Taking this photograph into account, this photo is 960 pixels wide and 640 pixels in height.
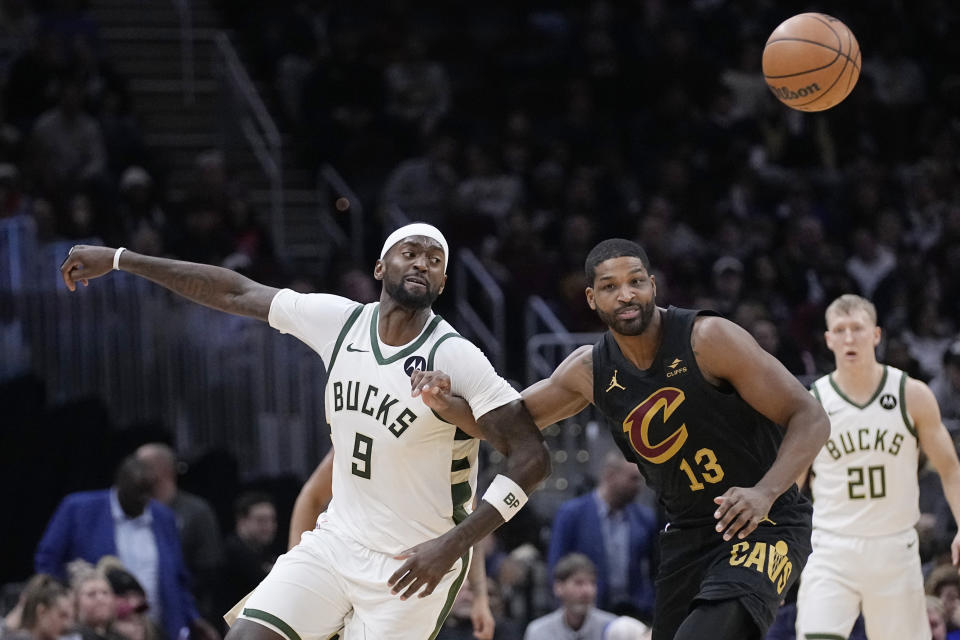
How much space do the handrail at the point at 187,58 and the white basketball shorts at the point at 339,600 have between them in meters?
12.0

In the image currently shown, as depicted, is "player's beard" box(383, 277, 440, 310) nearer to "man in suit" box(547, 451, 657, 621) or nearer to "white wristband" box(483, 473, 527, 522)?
"white wristband" box(483, 473, 527, 522)

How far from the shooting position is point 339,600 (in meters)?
6.62

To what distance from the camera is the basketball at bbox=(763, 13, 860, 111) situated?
9133 mm

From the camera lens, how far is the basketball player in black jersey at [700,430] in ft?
20.7

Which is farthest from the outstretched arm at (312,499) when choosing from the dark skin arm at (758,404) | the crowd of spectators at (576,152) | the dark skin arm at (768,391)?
the crowd of spectators at (576,152)

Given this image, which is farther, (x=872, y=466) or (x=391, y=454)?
(x=872, y=466)

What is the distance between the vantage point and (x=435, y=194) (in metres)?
16.3

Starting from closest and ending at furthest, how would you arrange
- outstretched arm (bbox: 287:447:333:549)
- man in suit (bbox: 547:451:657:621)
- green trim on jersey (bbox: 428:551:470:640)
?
1. green trim on jersey (bbox: 428:551:470:640)
2. outstretched arm (bbox: 287:447:333:549)
3. man in suit (bbox: 547:451:657:621)

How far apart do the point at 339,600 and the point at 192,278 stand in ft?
5.79

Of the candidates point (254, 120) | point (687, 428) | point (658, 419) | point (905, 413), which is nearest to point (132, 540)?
point (905, 413)

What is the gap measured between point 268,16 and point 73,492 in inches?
321

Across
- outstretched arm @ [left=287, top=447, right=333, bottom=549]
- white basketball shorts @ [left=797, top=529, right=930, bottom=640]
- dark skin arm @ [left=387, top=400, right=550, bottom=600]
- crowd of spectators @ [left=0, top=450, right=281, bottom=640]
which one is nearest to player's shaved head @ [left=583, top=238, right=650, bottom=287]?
dark skin arm @ [left=387, top=400, right=550, bottom=600]

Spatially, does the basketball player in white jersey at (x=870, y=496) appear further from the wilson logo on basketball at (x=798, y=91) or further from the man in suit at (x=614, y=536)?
the man in suit at (x=614, y=536)

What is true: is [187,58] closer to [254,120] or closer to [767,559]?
[254,120]
